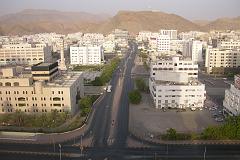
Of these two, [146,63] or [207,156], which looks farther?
[146,63]

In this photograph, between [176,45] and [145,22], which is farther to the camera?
[145,22]

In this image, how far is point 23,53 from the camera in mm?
23875

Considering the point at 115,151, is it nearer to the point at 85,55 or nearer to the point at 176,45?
the point at 85,55

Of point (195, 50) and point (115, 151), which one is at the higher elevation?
point (195, 50)

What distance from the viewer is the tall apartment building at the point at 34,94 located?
11062mm

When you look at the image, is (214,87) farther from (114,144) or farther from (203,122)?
(114,144)

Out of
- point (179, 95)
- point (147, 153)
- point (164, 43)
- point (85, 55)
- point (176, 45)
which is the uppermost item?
point (164, 43)

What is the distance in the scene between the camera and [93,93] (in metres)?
14.9

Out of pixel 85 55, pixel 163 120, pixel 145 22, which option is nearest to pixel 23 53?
pixel 85 55

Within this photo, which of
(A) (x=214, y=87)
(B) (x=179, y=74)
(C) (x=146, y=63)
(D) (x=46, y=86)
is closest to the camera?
(D) (x=46, y=86)

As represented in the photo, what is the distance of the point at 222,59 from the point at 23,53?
51.2ft

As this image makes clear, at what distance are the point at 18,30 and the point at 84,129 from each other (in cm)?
4392

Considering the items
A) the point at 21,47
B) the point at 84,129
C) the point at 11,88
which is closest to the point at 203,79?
the point at 84,129

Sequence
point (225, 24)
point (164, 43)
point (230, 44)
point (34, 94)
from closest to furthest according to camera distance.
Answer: point (34, 94), point (230, 44), point (164, 43), point (225, 24)
